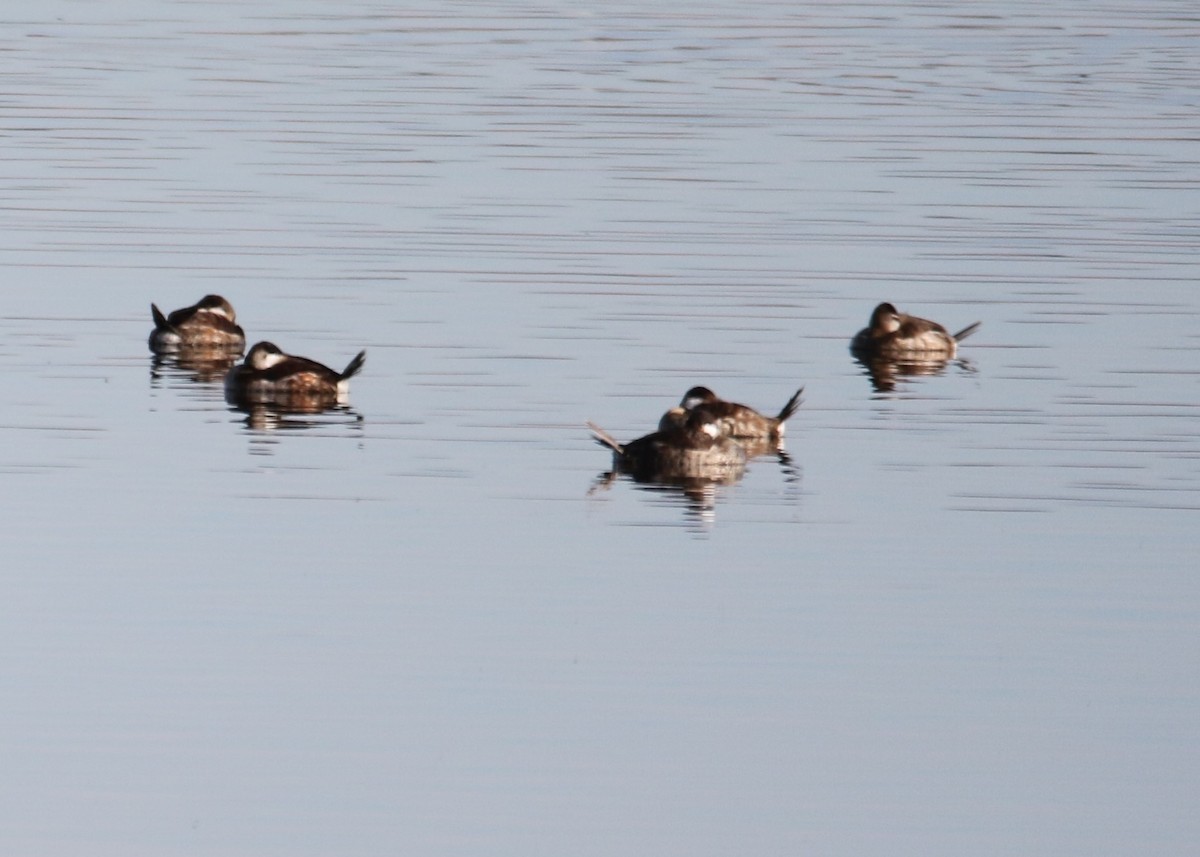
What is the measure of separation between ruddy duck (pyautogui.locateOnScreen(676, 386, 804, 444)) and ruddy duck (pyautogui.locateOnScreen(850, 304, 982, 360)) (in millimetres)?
2965

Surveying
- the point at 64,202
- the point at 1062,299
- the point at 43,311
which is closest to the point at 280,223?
the point at 64,202

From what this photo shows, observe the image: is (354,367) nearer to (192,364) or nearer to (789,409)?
(192,364)

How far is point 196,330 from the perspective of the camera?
67.1 feet

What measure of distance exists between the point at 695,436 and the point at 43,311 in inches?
278

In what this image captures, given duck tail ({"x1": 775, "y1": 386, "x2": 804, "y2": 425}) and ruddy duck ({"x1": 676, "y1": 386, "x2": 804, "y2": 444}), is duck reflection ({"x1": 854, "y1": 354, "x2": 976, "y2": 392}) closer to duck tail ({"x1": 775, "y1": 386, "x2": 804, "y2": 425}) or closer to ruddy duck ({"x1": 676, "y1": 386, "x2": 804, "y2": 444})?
duck tail ({"x1": 775, "y1": 386, "x2": 804, "y2": 425})

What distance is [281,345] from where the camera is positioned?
20766 mm

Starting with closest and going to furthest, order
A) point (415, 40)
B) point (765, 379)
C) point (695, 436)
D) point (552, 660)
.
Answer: point (552, 660) → point (695, 436) → point (765, 379) → point (415, 40)

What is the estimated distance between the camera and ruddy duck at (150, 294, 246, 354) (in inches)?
803

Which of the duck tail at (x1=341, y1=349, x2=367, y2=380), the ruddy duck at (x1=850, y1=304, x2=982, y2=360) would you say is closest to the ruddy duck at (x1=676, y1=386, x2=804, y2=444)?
the duck tail at (x1=341, y1=349, x2=367, y2=380)

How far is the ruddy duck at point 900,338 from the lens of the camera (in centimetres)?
2052

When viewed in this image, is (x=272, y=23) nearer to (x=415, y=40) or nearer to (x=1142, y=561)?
(x=415, y=40)

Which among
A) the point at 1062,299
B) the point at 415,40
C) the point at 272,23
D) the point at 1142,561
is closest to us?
the point at 1142,561

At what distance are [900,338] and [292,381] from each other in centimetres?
457

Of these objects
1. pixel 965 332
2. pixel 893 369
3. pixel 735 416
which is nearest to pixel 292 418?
pixel 735 416
